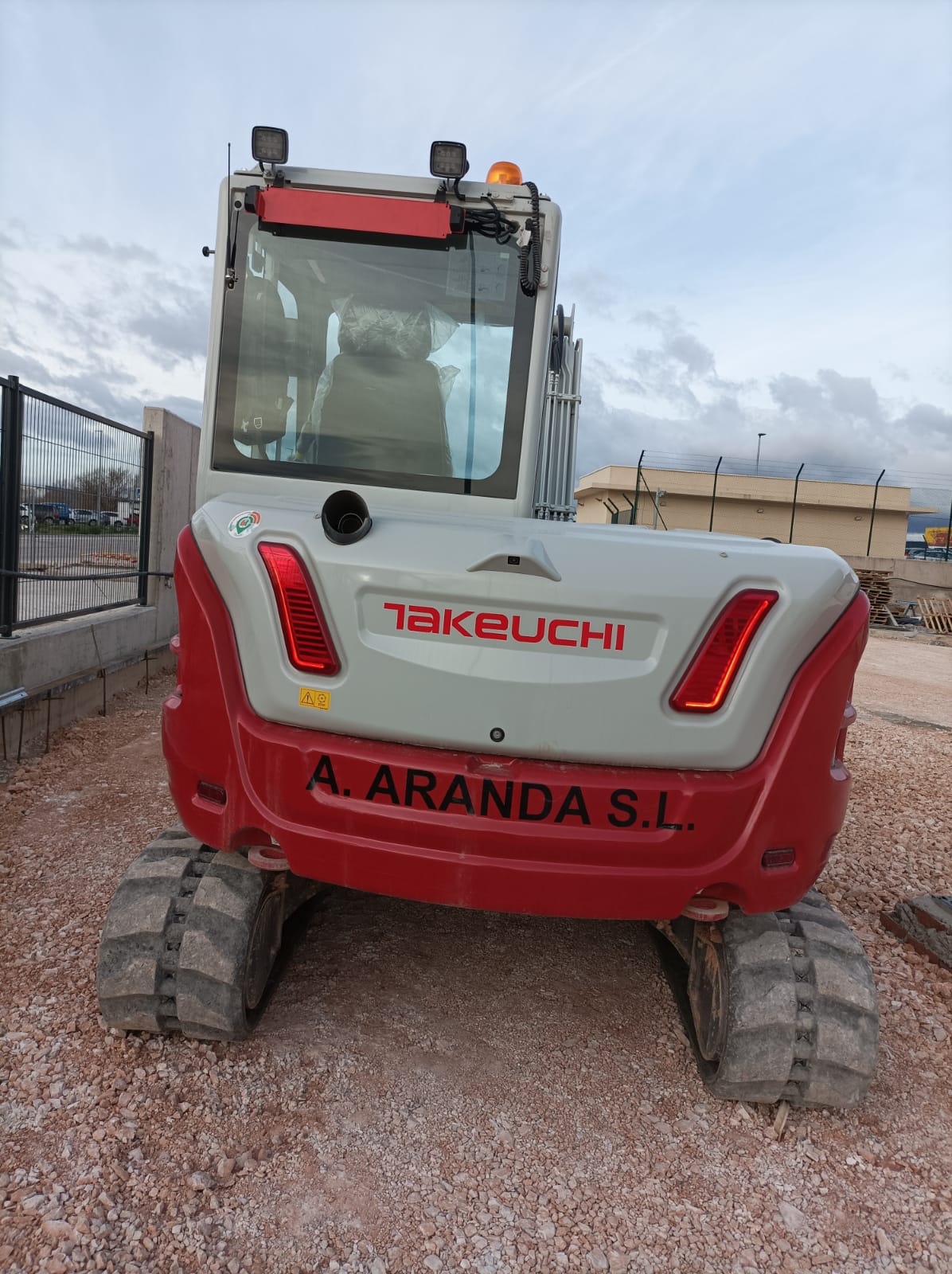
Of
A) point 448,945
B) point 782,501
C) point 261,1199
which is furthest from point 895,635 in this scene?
point 261,1199

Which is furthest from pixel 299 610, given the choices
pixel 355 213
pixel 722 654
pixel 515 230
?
pixel 515 230

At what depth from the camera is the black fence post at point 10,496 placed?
604 centimetres

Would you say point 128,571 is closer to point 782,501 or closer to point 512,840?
point 512,840

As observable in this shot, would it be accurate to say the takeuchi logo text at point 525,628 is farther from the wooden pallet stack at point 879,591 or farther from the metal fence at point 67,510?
the wooden pallet stack at point 879,591

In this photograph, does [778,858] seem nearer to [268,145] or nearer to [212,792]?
[212,792]

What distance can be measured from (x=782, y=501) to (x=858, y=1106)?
128 feet

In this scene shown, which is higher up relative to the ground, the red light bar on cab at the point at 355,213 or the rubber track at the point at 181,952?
the red light bar on cab at the point at 355,213

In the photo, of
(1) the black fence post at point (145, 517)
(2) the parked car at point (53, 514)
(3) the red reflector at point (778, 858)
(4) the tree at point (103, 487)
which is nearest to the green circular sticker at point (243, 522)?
(3) the red reflector at point (778, 858)

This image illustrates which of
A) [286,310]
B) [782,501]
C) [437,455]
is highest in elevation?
[782,501]

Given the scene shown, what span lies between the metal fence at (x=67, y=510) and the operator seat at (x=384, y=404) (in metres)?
3.81

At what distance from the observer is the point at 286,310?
3432 mm

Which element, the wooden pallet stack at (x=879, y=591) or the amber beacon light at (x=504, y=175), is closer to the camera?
the amber beacon light at (x=504, y=175)

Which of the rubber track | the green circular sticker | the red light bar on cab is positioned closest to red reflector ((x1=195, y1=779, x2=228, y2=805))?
the rubber track

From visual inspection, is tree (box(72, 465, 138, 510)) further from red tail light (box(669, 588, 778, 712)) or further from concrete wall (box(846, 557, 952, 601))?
concrete wall (box(846, 557, 952, 601))
